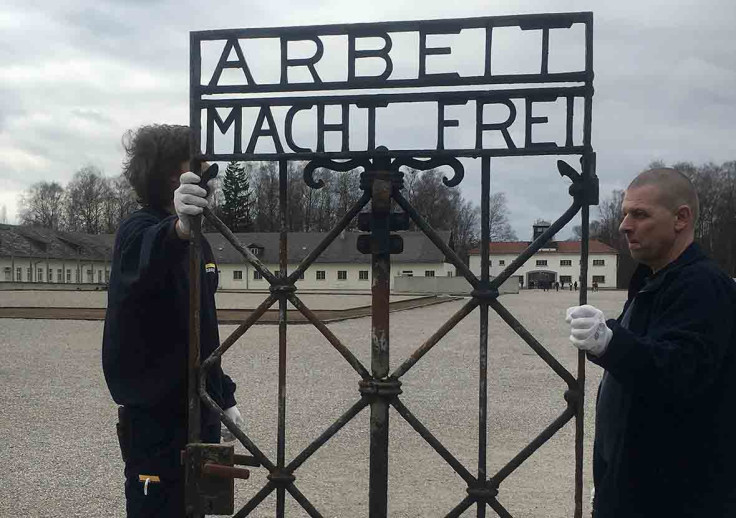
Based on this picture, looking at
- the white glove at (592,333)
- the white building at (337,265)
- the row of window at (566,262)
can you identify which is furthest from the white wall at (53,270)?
the white glove at (592,333)

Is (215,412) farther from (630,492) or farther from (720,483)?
(720,483)

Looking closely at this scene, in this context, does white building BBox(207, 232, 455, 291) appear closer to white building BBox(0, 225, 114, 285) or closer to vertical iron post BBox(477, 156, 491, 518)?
white building BBox(0, 225, 114, 285)

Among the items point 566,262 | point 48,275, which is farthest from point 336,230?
point 566,262

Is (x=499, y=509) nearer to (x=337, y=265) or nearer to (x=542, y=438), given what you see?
(x=542, y=438)

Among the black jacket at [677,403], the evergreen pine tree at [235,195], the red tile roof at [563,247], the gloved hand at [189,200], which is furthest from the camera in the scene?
the red tile roof at [563,247]

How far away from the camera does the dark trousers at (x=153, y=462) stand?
2910mm

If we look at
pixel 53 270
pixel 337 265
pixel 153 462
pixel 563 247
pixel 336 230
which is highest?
pixel 563 247

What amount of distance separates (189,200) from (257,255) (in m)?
47.1

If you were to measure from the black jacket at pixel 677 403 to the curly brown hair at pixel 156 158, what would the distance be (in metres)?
1.77

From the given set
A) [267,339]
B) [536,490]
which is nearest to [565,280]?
[267,339]

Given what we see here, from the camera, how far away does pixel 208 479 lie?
2.82 meters

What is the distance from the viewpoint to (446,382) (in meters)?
9.82

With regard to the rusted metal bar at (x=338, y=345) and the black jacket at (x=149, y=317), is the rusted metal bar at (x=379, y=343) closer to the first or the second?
the rusted metal bar at (x=338, y=345)

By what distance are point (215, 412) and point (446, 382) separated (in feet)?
23.4
